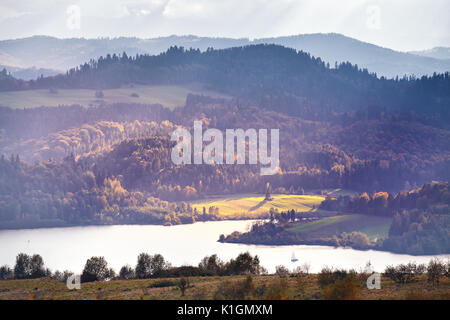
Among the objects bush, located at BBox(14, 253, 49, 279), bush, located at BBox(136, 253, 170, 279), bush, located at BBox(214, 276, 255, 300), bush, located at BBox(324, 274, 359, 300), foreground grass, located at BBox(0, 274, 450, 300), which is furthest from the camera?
bush, located at BBox(14, 253, 49, 279)

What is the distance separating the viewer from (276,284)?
6100cm

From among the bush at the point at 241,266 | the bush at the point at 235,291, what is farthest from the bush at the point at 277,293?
the bush at the point at 241,266

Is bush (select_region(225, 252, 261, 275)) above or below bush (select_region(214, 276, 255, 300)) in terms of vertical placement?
below

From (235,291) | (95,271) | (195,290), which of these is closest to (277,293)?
(235,291)

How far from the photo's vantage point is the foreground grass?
57.9 meters

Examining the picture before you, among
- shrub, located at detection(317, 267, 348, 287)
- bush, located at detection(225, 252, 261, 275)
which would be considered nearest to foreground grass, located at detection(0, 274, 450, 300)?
shrub, located at detection(317, 267, 348, 287)

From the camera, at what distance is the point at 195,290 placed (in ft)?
206

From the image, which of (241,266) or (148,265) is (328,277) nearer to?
(241,266)

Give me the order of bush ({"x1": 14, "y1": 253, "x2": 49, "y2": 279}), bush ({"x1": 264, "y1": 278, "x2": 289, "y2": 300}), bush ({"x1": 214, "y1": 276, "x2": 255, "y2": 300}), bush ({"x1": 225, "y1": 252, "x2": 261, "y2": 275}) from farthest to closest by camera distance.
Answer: bush ({"x1": 14, "y1": 253, "x2": 49, "y2": 279}) < bush ({"x1": 225, "y1": 252, "x2": 261, "y2": 275}) < bush ({"x1": 214, "y1": 276, "x2": 255, "y2": 300}) < bush ({"x1": 264, "y1": 278, "x2": 289, "y2": 300})

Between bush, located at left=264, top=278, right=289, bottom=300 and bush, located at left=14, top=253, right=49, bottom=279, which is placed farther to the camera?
bush, located at left=14, top=253, right=49, bottom=279

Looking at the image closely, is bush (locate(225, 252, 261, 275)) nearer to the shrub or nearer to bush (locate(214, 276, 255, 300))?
the shrub

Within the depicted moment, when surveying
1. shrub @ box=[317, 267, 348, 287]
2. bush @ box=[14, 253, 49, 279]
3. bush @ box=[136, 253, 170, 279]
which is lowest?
bush @ box=[14, 253, 49, 279]

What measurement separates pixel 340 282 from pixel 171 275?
3439cm
